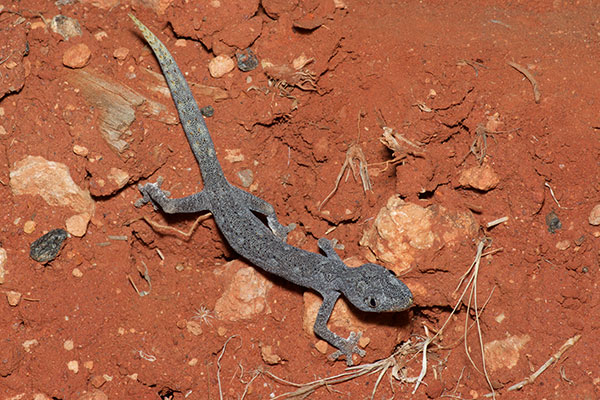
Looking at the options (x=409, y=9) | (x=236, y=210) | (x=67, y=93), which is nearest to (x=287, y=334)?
(x=236, y=210)

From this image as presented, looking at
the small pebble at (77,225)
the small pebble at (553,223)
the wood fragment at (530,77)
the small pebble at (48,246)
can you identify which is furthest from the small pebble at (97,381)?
the wood fragment at (530,77)

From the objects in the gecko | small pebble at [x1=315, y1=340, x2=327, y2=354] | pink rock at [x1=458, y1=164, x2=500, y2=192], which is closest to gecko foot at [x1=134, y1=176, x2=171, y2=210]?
the gecko

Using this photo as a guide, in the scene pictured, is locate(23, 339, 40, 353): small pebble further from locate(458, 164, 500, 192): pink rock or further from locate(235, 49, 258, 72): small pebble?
locate(458, 164, 500, 192): pink rock

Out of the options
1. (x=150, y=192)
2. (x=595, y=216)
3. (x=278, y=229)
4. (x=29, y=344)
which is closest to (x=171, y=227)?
(x=150, y=192)

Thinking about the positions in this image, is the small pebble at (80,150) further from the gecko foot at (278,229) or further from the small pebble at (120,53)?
the gecko foot at (278,229)

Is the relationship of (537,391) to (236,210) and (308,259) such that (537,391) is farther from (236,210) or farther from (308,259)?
(236,210)

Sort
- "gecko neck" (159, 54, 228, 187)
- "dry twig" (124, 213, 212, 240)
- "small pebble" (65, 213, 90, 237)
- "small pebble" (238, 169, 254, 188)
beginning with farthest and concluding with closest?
"small pebble" (238, 169, 254, 188) < "dry twig" (124, 213, 212, 240) < "gecko neck" (159, 54, 228, 187) < "small pebble" (65, 213, 90, 237)
